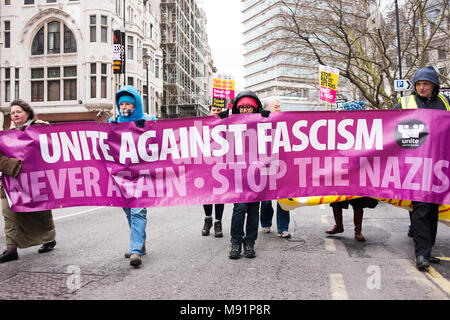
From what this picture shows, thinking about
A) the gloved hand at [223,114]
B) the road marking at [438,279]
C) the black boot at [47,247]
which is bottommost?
the road marking at [438,279]

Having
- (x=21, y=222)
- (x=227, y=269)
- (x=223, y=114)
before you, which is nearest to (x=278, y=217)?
(x=227, y=269)

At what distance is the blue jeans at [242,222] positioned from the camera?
4.82 m

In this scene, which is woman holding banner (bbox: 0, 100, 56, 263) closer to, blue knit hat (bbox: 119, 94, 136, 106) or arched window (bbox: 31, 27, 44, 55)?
blue knit hat (bbox: 119, 94, 136, 106)

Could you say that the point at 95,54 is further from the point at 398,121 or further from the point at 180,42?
the point at 398,121

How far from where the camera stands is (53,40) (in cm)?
3338

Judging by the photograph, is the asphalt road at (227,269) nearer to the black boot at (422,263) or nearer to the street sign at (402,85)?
the black boot at (422,263)

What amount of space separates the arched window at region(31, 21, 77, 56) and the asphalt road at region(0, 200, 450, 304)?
99.0 feet

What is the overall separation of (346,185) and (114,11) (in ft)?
108

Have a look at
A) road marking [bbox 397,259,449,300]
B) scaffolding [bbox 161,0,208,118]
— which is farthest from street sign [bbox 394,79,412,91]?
scaffolding [bbox 161,0,208,118]

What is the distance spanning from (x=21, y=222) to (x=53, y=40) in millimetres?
32508

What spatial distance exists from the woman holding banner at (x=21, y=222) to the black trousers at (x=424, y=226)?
456 cm

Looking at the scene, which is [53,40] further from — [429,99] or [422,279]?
[422,279]

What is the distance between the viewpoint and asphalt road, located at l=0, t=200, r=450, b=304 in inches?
139

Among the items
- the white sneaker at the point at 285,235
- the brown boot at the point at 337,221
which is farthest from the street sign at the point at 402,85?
the white sneaker at the point at 285,235
